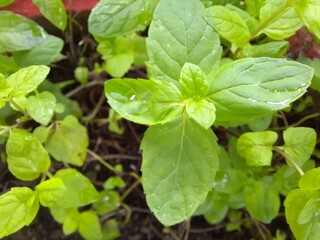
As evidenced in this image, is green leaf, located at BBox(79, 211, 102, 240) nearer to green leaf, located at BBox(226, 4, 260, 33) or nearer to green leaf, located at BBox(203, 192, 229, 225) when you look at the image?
green leaf, located at BBox(203, 192, 229, 225)

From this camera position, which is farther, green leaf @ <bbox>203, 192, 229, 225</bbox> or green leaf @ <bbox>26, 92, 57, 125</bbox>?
green leaf @ <bbox>203, 192, 229, 225</bbox>

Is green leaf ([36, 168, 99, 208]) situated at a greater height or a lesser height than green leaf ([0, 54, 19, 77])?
lesser

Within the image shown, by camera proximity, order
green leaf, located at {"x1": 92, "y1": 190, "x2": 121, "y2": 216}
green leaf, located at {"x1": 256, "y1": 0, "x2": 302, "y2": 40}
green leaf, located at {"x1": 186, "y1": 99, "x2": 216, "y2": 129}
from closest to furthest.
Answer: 1. green leaf, located at {"x1": 186, "y1": 99, "x2": 216, "y2": 129}
2. green leaf, located at {"x1": 256, "y1": 0, "x2": 302, "y2": 40}
3. green leaf, located at {"x1": 92, "y1": 190, "x2": 121, "y2": 216}

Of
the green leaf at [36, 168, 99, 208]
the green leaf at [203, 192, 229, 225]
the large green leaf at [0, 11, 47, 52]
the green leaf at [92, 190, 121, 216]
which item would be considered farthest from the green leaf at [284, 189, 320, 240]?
the large green leaf at [0, 11, 47, 52]

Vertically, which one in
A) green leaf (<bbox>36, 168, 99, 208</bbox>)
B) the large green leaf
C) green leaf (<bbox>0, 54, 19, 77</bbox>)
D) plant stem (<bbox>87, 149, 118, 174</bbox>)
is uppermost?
the large green leaf

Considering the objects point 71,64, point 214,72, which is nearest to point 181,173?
point 214,72

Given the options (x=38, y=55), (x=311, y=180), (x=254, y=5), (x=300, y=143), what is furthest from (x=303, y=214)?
(x=38, y=55)

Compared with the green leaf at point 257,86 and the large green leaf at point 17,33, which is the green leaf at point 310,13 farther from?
the large green leaf at point 17,33

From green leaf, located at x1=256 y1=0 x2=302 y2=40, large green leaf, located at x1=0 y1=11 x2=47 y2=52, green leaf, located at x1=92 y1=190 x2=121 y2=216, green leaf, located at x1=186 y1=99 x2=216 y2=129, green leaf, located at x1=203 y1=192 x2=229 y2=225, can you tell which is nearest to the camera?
green leaf, located at x1=186 y1=99 x2=216 y2=129

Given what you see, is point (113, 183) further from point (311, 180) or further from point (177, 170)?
point (311, 180)
